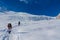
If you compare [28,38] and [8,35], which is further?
[8,35]

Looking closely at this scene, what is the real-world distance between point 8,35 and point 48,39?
2.70m

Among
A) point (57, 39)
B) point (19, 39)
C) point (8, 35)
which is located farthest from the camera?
point (8, 35)

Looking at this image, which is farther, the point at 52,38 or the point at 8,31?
the point at 8,31

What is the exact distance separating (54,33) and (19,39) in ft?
5.98

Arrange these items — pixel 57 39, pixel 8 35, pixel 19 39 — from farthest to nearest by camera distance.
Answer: pixel 8 35
pixel 19 39
pixel 57 39

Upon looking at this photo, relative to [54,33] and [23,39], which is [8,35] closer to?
[23,39]

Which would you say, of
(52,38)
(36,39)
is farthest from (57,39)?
(36,39)

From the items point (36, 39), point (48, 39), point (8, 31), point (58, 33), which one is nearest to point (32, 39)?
point (36, 39)

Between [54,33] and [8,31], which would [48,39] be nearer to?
[54,33]

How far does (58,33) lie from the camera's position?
10.5 meters

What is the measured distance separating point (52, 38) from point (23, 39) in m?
1.42

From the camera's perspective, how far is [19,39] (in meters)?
10.0

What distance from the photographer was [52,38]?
9.59 metres

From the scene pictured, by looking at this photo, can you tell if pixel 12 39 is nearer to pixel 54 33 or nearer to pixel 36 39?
pixel 36 39
